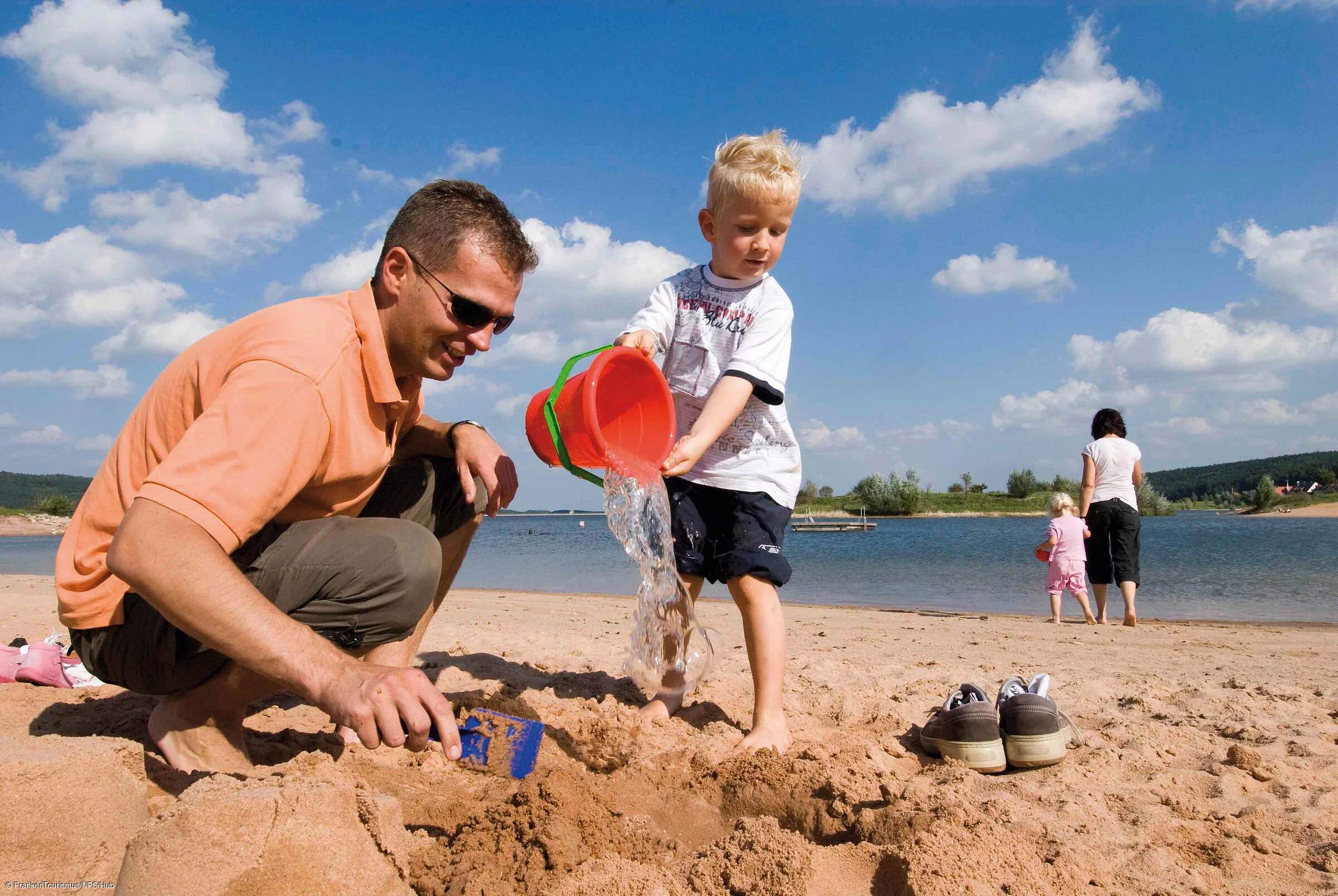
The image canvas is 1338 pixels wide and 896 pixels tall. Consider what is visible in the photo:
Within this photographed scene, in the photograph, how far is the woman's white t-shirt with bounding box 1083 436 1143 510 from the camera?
241 inches

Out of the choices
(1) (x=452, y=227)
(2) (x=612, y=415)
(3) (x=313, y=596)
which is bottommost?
(3) (x=313, y=596)

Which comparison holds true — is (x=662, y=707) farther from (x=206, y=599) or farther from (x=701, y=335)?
(x=206, y=599)

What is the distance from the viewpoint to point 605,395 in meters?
2.65

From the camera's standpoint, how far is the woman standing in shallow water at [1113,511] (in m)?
6.02

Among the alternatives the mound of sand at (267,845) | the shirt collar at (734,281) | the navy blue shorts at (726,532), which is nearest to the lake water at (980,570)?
the navy blue shorts at (726,532)

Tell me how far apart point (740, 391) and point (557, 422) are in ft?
1.95

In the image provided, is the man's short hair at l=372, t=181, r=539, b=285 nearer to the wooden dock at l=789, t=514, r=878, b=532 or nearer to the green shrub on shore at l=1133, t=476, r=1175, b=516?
the wooden dock at l=789, t=514, r=878, b=532

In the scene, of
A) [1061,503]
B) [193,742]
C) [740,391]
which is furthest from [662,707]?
[1061,503]

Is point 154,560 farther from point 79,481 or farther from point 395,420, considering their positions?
point 79,481

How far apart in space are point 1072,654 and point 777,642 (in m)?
2.10

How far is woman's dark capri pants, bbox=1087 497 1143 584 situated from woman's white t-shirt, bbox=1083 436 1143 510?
0.21ft

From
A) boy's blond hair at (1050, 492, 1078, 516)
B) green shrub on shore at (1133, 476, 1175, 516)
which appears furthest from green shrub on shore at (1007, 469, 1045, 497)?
boy's blond hair at (1050, 492, 1078, 516)

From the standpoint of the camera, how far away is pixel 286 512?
1948 millimetres

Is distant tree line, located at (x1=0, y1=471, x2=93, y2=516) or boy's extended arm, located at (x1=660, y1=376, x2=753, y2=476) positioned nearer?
boy's extended arm, located at (x1=660, y1=376, x2=753, y2=476)
